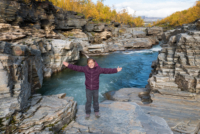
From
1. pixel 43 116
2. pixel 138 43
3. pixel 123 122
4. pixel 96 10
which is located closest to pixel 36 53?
pixel 43 116

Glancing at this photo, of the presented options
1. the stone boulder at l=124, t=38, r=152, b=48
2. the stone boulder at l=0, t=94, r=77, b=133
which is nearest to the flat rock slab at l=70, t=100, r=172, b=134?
the stone boulder at l=0, t=94, r=77, b=133

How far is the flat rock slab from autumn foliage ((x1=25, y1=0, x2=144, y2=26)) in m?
44.9

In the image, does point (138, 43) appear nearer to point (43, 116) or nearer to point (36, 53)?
point (36, 53)

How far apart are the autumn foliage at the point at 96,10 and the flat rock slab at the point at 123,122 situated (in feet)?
147

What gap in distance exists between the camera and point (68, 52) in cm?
1942

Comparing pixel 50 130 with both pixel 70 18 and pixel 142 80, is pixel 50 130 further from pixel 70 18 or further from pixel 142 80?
pixel 70 18

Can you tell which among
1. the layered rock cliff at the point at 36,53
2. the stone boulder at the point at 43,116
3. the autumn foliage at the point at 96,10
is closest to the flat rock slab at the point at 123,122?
the stone boulder at the point at 43,116

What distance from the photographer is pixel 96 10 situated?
56.2m

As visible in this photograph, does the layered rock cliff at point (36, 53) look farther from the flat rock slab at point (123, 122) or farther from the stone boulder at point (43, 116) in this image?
the flat rock slab at point (123, 122)

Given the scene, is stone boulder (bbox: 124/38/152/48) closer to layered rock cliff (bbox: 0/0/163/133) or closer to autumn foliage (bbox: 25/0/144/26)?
layered rock cliff (bbox: 0/0/163/133)

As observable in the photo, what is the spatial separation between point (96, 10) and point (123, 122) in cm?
5849

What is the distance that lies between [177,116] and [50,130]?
663 cm

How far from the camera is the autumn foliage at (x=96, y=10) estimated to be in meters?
46.4

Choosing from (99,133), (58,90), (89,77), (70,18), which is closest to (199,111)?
(99,133)
